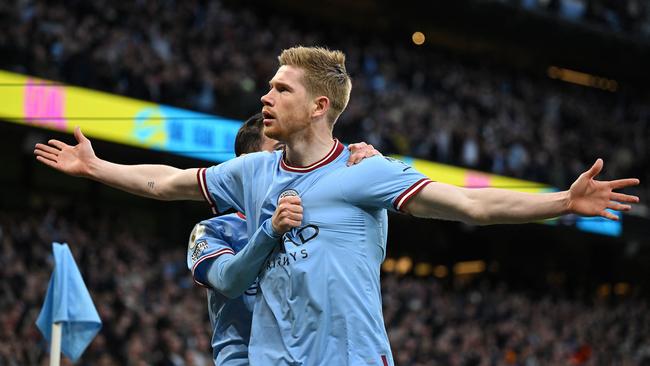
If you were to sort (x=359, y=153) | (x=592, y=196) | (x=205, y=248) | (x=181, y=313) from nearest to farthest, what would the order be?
(x=592, y=196) < (x=359, y=153) < (x=205, y=248) < (x=181, y=313)

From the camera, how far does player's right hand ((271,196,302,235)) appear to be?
410 centimetres

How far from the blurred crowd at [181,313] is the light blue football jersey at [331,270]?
30.6 ft

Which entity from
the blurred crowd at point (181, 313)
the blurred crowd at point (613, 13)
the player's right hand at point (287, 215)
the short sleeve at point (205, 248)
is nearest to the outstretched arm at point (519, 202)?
the player's right hand at point (287, 215)

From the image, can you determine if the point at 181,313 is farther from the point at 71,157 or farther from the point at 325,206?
the point at 325,206

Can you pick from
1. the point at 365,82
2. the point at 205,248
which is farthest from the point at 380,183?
the point at 365,82

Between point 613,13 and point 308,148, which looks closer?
point 308,148

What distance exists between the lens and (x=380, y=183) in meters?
4.17

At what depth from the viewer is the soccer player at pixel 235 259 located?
419 cm

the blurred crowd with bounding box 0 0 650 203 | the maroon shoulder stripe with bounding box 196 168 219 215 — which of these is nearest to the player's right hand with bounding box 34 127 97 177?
the maroon shoulder stripe with bounding box 196 168 219 215

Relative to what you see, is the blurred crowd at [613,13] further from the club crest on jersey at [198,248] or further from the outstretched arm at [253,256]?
the outstretched arm at [253,256]

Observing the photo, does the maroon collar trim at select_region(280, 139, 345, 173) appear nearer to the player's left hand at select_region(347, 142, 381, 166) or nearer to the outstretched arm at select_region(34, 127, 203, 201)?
the player's left hand at select_region(347, 142, 381, 166)

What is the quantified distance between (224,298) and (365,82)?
21.0 meters

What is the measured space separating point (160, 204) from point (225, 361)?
1880 cm

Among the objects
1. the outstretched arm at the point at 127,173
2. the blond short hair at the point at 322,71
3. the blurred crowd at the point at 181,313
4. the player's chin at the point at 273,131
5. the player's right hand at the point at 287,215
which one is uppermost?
the blond short hair at the point at 322,71
